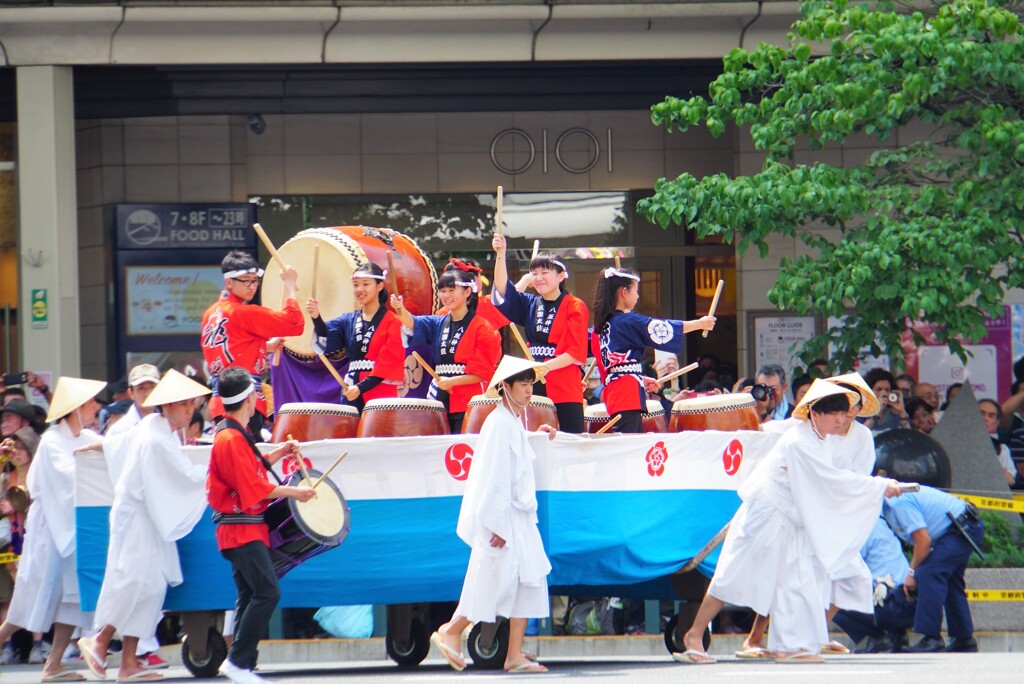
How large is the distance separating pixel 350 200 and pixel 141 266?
2.24m

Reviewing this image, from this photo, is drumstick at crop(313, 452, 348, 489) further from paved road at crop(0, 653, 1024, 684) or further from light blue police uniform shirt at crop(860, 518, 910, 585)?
light blue police uniform shirt at crop(860, 518, 910, 585)

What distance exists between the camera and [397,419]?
32.6 ft

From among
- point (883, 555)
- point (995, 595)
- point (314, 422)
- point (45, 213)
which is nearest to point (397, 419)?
point (314, 422)

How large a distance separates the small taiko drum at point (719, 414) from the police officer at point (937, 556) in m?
1.07

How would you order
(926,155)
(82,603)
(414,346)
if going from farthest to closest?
(926,155) → (414,346) → (82,603)

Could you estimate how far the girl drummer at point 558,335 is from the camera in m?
10.6

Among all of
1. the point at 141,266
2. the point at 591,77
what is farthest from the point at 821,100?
the point at 141,266

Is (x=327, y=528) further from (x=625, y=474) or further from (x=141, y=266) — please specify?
(x=141, y=266)

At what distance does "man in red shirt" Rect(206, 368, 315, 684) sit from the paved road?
657 millimetres

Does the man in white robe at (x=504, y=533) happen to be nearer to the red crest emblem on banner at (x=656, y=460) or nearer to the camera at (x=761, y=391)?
the red crest emblem on banner at (x=656, y=460)

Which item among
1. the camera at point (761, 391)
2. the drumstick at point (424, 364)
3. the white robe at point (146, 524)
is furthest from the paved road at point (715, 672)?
the camera at point (761, 391)

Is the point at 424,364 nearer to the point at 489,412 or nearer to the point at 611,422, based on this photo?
the point at 489,412

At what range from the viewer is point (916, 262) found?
12.5m

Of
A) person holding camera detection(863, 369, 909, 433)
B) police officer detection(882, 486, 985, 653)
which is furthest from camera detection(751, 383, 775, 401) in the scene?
police officer detection(882, 486, 985, 653)
